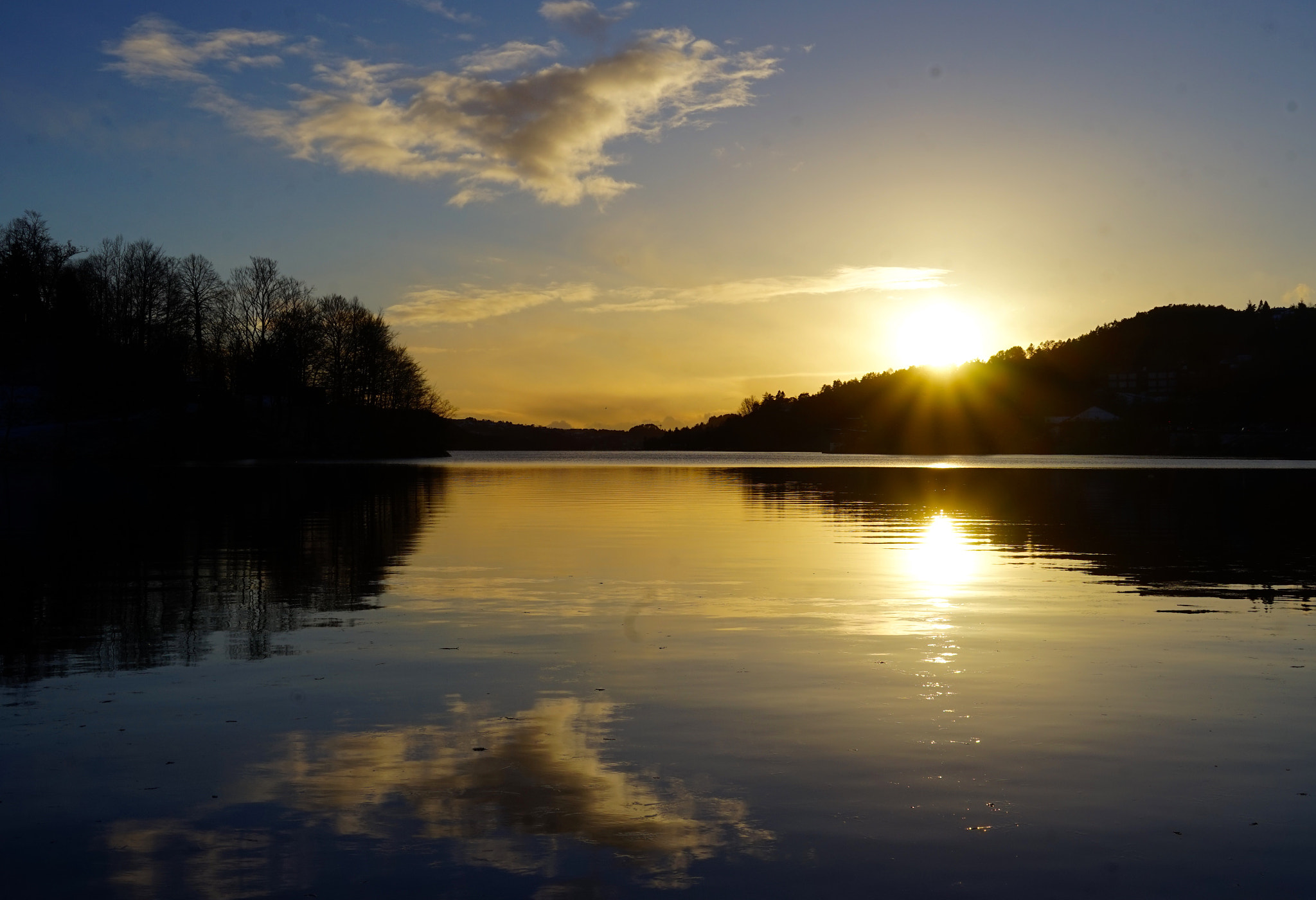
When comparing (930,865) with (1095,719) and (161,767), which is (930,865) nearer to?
(1095,719)

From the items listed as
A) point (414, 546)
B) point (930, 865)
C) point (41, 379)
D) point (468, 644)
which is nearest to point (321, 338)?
point (41, 379)

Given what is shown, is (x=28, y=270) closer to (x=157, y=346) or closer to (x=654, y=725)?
(x=157, y=346)

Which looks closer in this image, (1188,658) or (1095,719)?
(1095,719)

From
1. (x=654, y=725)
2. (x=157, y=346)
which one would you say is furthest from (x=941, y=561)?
(x=157, y=346)

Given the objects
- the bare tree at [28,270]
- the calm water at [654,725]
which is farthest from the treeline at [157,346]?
the calm water at [654,725]

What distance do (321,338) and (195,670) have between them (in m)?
129

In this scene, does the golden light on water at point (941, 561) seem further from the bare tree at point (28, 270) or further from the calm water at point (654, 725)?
the bare tree at point (28, 270)

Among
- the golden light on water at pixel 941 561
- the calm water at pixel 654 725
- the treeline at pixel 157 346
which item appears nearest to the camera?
the calm water at pixel 654 725

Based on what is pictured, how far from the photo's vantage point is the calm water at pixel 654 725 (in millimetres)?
6805

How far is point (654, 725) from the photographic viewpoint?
1016 cm

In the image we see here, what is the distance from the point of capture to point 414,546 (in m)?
27.8

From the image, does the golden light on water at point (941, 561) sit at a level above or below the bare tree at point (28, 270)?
below

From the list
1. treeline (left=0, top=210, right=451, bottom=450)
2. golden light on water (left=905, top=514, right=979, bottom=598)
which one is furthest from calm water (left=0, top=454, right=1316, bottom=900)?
treeline (left=0, top=210, right=451, bottom=450)

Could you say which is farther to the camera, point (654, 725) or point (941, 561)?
point (941, 561)
